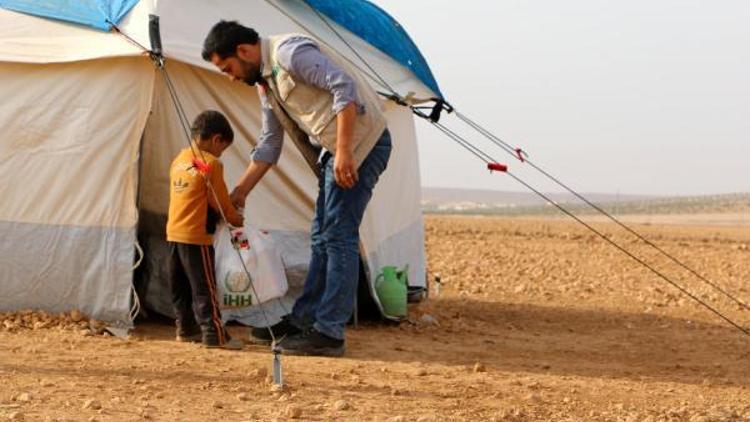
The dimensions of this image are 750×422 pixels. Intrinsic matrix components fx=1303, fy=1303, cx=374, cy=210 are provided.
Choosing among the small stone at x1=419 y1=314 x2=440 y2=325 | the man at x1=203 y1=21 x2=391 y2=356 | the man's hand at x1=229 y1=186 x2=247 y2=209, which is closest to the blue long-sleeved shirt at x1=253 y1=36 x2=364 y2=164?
the man at x1=203 y1=21 x2=391 y2=356

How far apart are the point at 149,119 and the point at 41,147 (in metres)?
0.68

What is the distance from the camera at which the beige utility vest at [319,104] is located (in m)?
6.62

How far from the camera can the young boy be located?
707 cm

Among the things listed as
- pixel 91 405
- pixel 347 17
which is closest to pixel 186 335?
pixel 91 405

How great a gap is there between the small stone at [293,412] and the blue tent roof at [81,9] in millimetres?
3278

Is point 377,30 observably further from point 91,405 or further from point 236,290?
point 91,405

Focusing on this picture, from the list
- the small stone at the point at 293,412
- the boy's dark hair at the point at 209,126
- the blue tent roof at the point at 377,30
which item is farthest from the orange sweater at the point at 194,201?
the blue tent roof at the point at 377,30

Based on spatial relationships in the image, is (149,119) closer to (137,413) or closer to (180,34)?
(180,34)

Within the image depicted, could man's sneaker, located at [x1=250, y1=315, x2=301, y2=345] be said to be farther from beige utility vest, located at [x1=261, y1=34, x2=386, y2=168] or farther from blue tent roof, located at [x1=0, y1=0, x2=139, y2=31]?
blue tent roof, located at [x1=0, y1=0, x2=139, y2=31]

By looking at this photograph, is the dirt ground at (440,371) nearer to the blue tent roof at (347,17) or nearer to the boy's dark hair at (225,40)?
the boy's dark hair at (225,40)

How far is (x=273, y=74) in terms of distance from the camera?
6625 mm

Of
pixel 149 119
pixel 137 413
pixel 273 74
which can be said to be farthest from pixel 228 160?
pixel 137 413

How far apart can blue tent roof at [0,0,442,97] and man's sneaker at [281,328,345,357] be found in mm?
2276

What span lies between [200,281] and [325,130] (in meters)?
1.15
